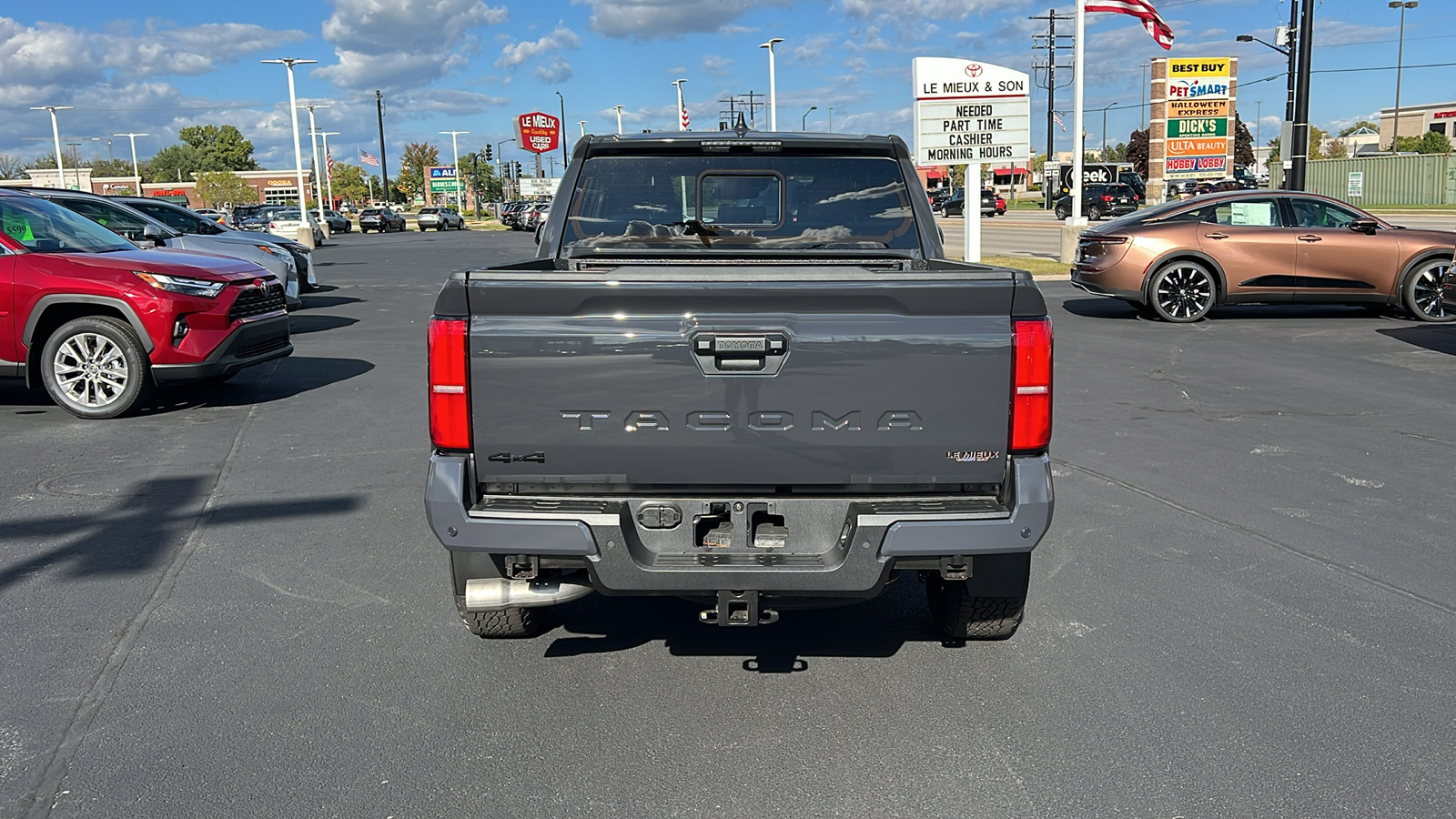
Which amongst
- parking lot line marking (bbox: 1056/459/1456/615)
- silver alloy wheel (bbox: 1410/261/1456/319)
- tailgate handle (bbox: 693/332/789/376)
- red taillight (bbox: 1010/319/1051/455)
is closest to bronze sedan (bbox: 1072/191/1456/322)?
silver alloy wheel (bbox: 1410/261/1456/319)

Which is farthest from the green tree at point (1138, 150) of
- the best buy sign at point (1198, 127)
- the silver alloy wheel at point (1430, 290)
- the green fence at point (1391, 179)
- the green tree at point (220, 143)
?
the green tree at point (220, 143)

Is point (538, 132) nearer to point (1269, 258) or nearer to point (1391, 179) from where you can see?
point (1391, 179)

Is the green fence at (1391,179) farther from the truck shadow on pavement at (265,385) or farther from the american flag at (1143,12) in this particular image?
the truck shadow on pavement at (265,385)

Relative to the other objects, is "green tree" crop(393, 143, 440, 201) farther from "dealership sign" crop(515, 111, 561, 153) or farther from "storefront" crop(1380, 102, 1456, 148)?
"storefront" crop(1380, 102, 1456, 148)

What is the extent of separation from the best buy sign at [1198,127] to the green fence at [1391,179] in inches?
1200

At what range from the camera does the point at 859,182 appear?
561 centimetres

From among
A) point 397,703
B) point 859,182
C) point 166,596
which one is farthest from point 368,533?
point 859,182

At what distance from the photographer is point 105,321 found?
930 cm

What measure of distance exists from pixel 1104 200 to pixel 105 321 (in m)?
48.6

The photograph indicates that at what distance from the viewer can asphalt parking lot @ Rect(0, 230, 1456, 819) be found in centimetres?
349

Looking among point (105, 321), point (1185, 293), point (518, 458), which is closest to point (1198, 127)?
point (1185, 293)

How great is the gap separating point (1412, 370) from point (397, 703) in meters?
10.4

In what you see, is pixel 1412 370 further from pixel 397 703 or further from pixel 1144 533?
pixel 397 703

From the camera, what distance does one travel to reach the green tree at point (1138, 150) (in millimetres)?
87400
